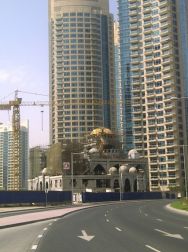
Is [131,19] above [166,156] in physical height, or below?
above

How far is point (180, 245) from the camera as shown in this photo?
54.7 ft

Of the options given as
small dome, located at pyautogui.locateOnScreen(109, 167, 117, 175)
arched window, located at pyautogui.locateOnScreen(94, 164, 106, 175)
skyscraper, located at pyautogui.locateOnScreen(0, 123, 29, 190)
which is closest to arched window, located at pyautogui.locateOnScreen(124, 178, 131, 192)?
small dome, located at pyautogui.locateOnScreen(109, 167, 117, 175)

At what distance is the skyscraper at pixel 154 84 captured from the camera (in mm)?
160000

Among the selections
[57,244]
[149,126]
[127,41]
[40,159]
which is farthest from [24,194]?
[127,41]

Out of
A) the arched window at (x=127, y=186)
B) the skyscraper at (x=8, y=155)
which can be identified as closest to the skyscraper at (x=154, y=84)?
the arched window at (x=127, y=186)

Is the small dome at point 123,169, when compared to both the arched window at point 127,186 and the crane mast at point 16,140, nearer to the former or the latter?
the arched window at point 127,186

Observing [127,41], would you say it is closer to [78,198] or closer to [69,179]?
[69,179]

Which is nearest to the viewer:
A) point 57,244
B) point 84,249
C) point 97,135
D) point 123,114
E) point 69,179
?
point 84,249

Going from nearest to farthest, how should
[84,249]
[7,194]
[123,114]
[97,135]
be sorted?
[84,249] → [7,194] → [97,135] → [123,114]

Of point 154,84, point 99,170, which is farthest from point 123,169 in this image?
point 154,84

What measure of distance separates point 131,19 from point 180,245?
178 m

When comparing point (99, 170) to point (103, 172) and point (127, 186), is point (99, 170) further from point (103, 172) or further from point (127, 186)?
point (127, 186)

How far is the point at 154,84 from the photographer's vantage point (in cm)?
17238

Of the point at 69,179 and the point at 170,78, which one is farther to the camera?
the point at 170,78
